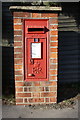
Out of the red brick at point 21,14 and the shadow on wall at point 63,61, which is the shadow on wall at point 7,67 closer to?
the shadow on wall at point 63,61

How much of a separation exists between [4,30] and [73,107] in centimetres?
266

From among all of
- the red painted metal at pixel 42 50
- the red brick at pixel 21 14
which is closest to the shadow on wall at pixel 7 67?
the red painted metal at pixel 42 50

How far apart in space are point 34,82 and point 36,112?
2.07 ft

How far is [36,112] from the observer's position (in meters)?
3.85

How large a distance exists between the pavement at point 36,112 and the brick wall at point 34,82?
18cm

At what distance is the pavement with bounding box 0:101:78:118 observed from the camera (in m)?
3.72

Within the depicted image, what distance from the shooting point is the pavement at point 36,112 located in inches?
147

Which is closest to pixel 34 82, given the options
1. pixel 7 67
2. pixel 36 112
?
pixel 36 112

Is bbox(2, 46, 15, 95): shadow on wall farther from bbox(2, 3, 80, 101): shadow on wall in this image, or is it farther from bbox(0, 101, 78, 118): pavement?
bbox(0, 101, 78, 118): pavement

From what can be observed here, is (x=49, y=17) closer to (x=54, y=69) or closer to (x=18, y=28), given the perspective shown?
(x=18, y=28)

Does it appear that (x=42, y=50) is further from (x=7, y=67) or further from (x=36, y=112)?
(x=7, y=67)

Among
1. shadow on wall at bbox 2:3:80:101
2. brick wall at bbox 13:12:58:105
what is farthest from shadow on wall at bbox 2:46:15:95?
brick wall at bbox 13:12:58:105

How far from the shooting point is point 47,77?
3.97 m

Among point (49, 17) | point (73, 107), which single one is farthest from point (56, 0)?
point (73, 107)
